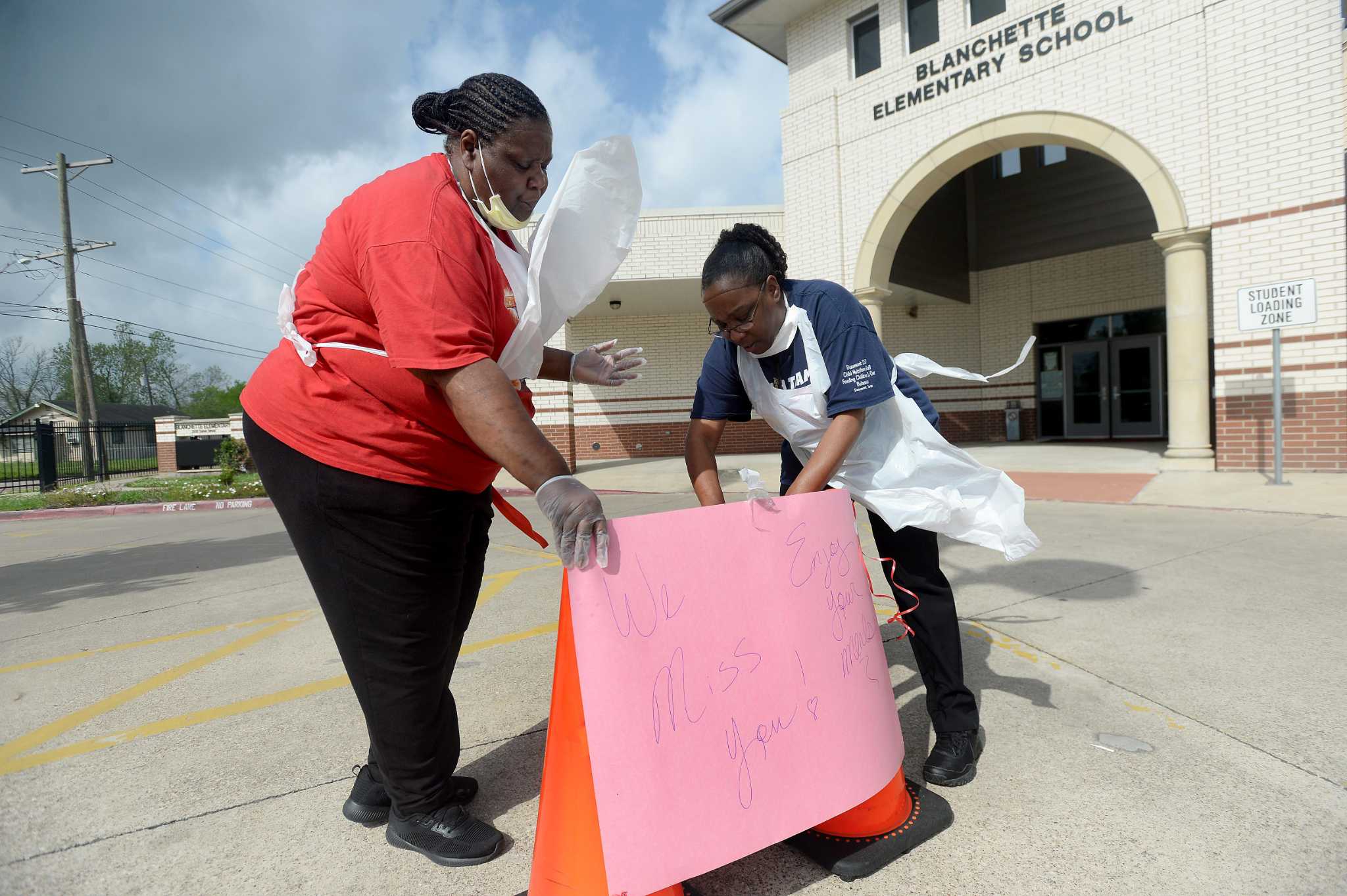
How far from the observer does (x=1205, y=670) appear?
3037 mm

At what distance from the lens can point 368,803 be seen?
2.17 metres

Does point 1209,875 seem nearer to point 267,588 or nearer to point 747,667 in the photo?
point 747,667

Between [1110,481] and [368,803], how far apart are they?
9.95 m

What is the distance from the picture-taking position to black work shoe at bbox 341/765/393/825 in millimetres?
2164

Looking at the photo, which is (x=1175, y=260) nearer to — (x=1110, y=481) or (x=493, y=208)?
(x=1110, y=481)

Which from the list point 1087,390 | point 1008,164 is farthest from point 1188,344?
point 1008,164

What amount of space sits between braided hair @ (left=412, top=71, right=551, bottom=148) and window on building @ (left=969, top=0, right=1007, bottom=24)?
510 inches

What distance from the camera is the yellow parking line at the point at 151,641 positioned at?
155 inches

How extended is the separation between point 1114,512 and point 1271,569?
2.70 m

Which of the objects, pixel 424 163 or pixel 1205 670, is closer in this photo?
pixel 424 163

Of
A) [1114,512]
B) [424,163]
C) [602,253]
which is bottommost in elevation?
[1114,512]

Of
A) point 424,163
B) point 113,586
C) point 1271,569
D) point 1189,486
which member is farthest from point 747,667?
point 1189,486

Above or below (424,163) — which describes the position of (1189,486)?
below

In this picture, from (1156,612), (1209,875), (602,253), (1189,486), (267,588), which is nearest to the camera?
(1209,875)
